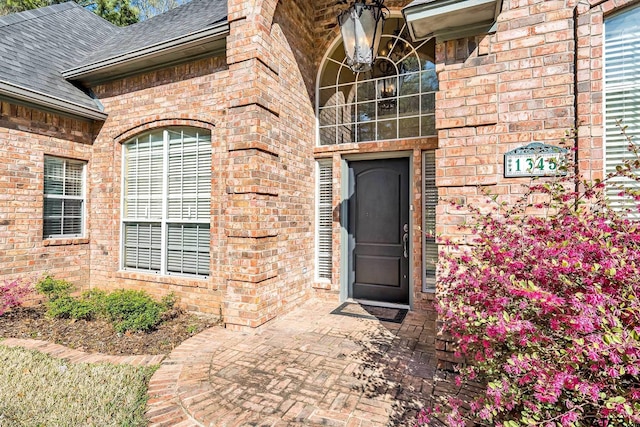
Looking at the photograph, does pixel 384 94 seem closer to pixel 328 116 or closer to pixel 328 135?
pixel 328 116

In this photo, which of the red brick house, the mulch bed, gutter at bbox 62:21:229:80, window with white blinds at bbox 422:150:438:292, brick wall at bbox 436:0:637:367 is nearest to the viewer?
brick wall at bbox 436:0:637:367

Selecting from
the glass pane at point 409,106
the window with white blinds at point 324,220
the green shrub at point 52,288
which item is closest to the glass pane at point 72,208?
the green shrub at point 52,288

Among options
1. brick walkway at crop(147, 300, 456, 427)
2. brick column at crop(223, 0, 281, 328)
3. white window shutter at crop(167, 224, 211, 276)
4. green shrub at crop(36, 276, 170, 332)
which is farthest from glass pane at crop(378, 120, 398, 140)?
green shrub at crop(36, 276, 170, 332)

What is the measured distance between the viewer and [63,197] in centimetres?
559

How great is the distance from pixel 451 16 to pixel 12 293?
6.54m

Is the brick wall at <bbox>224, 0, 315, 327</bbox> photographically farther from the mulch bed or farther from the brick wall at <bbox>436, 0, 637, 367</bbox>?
the brick wall at <bbox>436, 0, 637, 367</bbox>

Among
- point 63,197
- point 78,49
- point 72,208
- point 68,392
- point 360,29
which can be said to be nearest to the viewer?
point 68,392

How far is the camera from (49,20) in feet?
22.4

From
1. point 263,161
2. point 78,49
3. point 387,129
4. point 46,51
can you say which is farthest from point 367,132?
point 78,49

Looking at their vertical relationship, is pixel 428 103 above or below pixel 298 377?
above

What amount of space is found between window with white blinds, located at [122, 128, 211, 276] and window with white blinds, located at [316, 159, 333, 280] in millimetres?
1769

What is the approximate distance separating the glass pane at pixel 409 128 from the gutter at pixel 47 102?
509cm

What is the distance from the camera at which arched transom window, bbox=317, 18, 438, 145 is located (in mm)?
4711

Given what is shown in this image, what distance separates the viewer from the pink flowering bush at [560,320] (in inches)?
53.6
